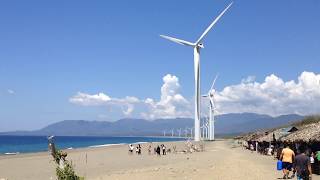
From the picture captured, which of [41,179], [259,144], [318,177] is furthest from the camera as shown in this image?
[259,144]

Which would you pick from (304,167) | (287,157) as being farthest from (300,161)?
(287,157)

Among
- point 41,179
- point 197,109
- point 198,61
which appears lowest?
point 41,179

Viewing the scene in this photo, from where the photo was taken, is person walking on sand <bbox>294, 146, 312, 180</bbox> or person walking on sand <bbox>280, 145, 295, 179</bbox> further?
person walking on sand <bbox>280, 145, 295, 179</bbox>

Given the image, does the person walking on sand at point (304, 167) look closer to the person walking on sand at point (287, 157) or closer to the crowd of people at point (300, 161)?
the crowd of people at point (300, 161)

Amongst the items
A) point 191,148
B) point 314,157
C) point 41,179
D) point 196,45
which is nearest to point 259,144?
point 191,148

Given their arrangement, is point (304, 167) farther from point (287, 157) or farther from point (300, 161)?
point (287, 157)

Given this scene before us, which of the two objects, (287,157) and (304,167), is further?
(287,157)

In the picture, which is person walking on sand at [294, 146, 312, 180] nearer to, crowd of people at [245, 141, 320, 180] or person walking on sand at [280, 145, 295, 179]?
crowd of people at [245, 141, 320, 180]

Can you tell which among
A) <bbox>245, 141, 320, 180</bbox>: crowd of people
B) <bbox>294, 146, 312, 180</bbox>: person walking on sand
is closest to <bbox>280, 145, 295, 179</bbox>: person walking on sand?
<bbox>245, 141, 320, 180</bbox>: crowd of people

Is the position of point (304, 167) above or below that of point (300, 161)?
below

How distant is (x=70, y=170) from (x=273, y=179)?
10.7 meters

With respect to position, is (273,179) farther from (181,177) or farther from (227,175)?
(181,177)

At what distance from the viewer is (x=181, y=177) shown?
2280cm

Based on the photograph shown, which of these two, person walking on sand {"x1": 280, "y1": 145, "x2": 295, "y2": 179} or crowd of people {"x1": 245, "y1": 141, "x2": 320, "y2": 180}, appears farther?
person walking on sand {"x1": 280, "y1": 145, "x2": 295, "y2": 179}
